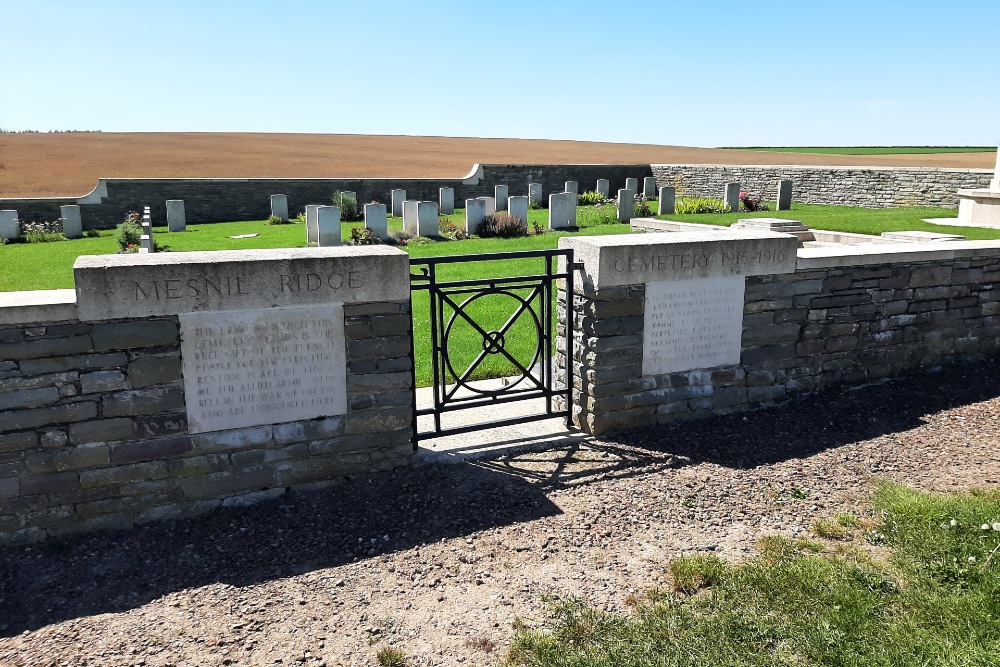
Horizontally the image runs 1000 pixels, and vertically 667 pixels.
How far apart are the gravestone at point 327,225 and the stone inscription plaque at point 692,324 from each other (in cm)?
1187

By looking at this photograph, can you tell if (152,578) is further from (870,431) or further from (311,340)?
(870,431)

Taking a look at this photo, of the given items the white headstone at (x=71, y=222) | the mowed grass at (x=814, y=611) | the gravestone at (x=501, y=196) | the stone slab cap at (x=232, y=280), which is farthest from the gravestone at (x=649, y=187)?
the mowed grass at (x=814, y=611)

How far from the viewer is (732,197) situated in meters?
21.6

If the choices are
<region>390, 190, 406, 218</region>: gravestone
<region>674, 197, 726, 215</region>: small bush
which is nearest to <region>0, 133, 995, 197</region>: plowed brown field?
<region>390, 190, 406, 218</region>: gravestone

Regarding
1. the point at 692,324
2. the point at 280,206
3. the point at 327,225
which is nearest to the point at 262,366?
the point at 692,324

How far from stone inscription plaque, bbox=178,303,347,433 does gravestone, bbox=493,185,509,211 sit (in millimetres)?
18609

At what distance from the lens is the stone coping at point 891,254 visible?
5879 millimetres

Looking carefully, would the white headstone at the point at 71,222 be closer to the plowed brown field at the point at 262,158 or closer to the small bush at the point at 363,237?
the small bush at the point at 363,237

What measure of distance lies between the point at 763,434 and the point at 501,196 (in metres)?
18.2

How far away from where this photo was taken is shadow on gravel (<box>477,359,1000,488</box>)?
196 inches

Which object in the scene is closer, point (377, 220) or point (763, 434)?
point (763, 434)

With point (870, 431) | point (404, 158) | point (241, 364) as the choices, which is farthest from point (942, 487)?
point (404, 158)

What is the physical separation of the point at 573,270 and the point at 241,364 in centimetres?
233

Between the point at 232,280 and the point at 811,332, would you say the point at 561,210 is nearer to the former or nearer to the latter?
the point at 811,332
